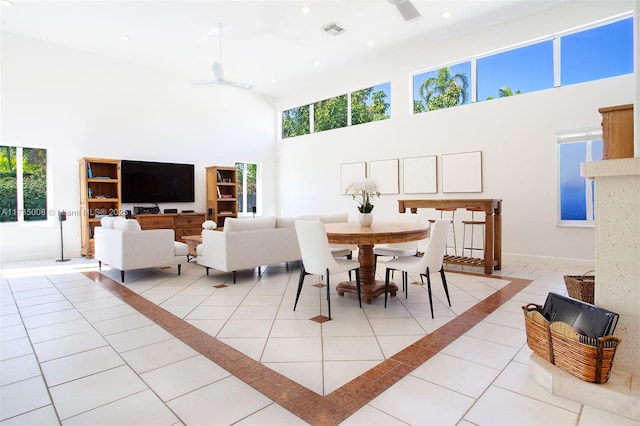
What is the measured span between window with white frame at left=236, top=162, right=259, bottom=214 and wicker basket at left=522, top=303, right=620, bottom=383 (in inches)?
316

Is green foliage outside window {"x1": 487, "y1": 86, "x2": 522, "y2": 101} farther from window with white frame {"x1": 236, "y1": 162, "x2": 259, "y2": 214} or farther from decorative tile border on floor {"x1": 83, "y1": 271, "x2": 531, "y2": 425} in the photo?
window with white frame {"x1": 236, "y1": 162, "x2": 259, "y2": 214}

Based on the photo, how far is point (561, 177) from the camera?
222 inches

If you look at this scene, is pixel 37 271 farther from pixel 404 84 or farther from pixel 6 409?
pixel 404 84

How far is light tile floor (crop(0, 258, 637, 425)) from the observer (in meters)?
1.74

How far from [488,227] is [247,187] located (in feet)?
21.1

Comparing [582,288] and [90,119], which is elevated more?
[90,119]

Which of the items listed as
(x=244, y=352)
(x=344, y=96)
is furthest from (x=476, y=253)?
(x=244, y=352)

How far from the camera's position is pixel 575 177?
555cm

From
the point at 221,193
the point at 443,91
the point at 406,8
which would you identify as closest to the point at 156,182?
the point at 221,193

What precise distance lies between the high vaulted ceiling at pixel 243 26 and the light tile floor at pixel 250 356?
13.9ft

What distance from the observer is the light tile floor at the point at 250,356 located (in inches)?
68.5

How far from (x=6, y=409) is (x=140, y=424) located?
77 centimetres

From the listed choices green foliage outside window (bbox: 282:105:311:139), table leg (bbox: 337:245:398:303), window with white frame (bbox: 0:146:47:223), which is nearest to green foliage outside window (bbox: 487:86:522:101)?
table leg (bbox: 337:245:398:303)

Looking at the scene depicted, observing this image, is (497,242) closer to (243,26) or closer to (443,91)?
(443,91)
